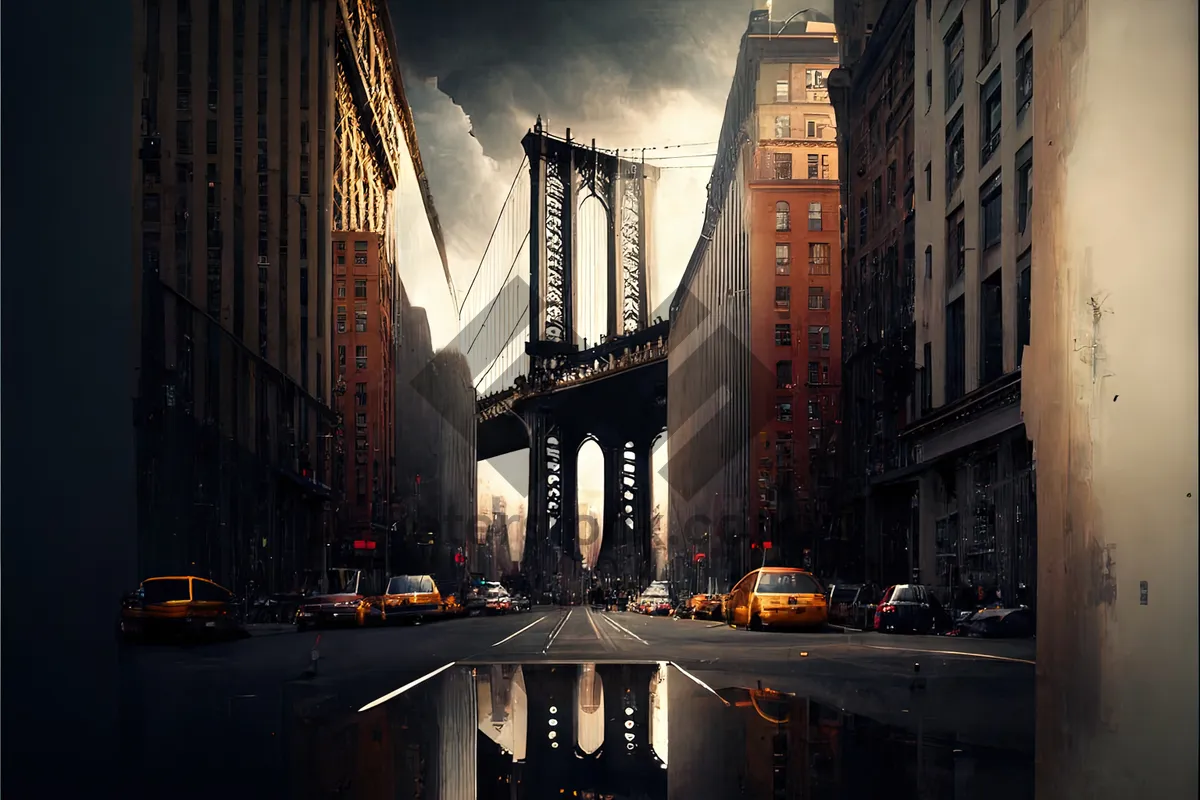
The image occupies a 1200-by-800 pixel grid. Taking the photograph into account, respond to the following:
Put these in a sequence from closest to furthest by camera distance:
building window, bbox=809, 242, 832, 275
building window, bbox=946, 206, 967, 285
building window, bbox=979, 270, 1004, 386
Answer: building window, bbox=979, 270, 1004, 386, building window, bbox=946, 206, 967, 285, building window, bbox=809, 242, 832, 275

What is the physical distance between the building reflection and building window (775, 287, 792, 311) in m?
73.8

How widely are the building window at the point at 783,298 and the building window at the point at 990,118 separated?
Answer: 48.5 meters

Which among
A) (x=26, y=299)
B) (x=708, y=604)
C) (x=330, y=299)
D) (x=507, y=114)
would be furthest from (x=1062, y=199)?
(x=330, y=299)

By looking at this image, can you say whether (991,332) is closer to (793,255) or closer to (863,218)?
(863,218)

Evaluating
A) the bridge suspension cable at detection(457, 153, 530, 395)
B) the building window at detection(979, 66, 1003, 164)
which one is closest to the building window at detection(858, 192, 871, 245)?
the building window at detection(979, 66, 1003, 164)

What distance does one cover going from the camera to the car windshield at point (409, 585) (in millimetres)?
42812

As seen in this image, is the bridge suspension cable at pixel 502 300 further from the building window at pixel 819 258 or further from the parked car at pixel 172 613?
the parked car at pixel 172 613

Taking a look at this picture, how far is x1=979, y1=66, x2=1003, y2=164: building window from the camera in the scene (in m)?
37.5

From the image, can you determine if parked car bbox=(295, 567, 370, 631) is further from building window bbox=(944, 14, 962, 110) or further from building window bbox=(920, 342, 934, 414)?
building window bbox=(944, 14, 962, 110)

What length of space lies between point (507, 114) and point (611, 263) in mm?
80632

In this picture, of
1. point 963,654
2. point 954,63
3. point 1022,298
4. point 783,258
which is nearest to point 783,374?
point 783,258

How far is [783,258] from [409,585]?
4987 centimetres

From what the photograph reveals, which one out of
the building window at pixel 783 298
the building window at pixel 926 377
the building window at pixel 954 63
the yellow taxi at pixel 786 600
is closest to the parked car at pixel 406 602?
the yellow taxi at pixel 786 600

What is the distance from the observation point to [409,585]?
142ft
